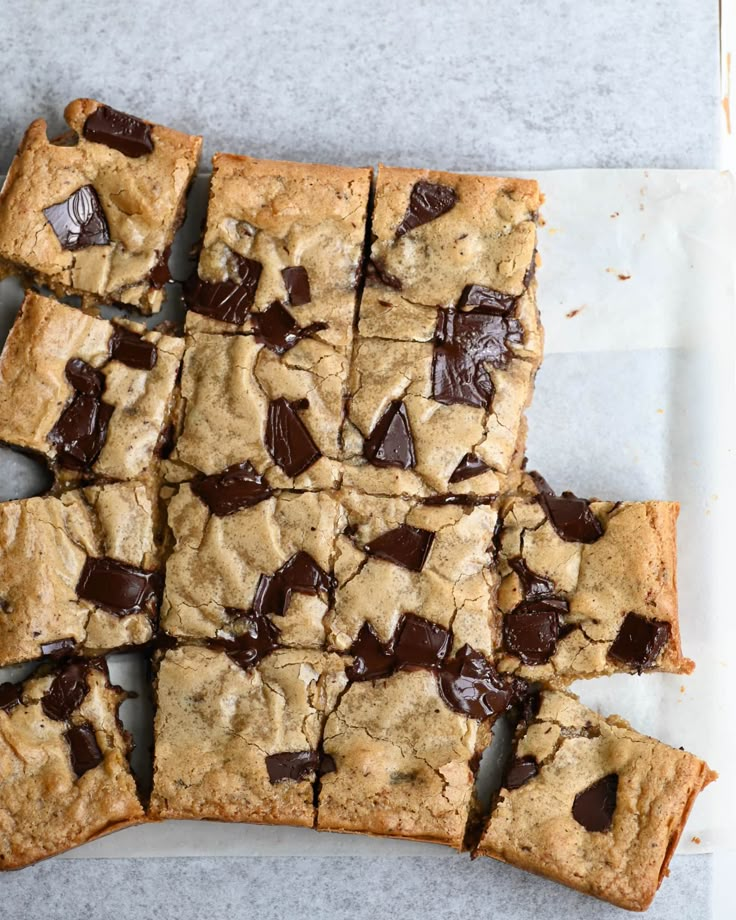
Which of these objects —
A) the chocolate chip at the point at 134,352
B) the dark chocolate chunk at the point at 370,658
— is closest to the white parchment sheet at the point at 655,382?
the chocolate chip at the point at 134,352

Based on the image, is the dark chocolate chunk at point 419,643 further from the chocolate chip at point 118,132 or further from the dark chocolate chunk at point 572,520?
the chocolate chip at point 118,132

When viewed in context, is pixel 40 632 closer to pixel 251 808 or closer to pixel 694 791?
pixel 251 808

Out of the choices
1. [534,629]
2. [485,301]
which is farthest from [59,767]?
[485,301]

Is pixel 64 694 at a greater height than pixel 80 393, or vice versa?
pixel 80 393

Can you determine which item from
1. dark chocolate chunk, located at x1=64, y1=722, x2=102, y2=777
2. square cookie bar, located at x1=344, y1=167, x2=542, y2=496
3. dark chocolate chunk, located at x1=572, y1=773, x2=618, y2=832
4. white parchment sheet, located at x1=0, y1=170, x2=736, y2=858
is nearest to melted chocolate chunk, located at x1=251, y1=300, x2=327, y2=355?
square cookie bar, located at x1=344, y1=167, x2=542, y2=496

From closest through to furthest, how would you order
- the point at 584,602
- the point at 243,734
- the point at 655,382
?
the point at 243,734 < the point at 584,602 < the point at 655,382

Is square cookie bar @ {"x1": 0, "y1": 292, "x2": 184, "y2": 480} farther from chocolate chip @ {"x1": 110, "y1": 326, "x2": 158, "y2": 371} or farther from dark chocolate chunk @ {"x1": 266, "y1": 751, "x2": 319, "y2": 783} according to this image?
dark chocolate chunk @ {"x1": 266, "y1": 751, "x2": 319, "y2": 783}

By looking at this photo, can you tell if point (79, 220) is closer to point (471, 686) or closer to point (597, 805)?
point (471, 686)
